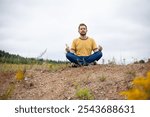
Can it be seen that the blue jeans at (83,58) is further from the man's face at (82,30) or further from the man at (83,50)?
the man's face at (82,30)

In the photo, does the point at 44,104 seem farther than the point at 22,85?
No

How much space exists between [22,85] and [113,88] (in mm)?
1815

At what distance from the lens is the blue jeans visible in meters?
8.61

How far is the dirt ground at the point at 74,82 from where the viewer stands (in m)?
6.60

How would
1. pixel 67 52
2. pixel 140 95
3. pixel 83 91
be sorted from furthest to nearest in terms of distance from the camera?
1. pixel 67 52
2. pixel 83 91
3. pixel 140 95

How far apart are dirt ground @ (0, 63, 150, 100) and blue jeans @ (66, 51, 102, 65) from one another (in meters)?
0.31

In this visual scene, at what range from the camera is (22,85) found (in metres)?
7.38

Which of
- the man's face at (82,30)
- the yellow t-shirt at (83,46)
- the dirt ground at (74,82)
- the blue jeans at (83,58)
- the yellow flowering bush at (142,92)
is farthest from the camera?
the yellow t-shirt at (83,46)

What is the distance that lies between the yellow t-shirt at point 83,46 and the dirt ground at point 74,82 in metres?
0.63

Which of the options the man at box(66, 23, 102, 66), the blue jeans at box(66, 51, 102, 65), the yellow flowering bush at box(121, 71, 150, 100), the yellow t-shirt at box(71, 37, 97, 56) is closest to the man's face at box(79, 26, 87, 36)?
the man at box(66, 23, 102, 66)

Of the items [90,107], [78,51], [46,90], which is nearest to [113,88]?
[46,90]

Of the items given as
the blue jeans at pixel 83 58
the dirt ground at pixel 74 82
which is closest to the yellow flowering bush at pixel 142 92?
the dirt ground at pixel 74 82

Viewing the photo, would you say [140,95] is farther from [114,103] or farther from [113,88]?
[113,88]

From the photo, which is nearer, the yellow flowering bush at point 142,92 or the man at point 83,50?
the yellow flowering bush at point 142,92
